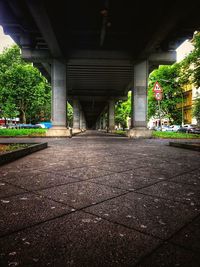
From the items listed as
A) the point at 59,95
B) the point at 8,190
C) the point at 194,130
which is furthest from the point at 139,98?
the point at 194,130

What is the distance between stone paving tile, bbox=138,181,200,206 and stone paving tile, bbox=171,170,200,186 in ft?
0.81

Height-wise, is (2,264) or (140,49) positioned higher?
(140,49)

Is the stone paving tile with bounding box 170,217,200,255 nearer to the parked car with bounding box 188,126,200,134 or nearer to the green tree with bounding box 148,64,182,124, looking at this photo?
the parked car with bounding box 188,126,200,134

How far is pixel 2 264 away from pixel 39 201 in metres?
1.29

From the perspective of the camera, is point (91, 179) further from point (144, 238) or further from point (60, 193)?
point (144, 238)

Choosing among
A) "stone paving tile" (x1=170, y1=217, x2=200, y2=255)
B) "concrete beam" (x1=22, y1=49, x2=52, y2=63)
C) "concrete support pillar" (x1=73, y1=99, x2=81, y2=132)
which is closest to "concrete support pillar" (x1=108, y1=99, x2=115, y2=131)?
"concrete support pillar" (x1=73, y1=99, x2=81, y2=132)

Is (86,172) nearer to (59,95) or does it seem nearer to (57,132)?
(57,132)

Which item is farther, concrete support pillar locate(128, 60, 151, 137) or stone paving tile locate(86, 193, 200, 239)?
concrete support pillar locate(128, 60, 151, 137)

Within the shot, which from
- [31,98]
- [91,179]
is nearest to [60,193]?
[91,179]

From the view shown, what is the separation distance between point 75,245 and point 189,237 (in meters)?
0.97

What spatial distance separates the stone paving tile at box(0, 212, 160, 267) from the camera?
1.53m

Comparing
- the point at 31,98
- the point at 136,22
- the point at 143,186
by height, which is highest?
the point at 136,22

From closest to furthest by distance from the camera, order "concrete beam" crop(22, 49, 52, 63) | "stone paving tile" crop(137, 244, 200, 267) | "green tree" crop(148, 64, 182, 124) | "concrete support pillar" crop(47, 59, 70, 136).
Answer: "stone paving tile" crop(137, 244, 200, 267)
"concrete beam" crop(22, 49, 52, 63)
"concrete support pillar" crop(47, 59, 70, 136)
"green tree" crop(148, 64, 182, 124)

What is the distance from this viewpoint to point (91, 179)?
3977 mm
